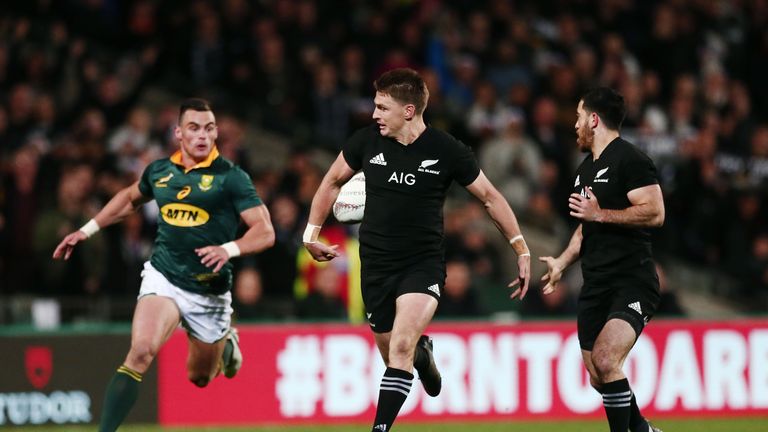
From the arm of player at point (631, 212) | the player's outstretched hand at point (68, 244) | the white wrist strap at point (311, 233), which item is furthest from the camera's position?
the player's outstretched hand at point (68, 244)

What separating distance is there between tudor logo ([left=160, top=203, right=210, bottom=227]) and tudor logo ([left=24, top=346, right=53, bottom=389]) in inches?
159

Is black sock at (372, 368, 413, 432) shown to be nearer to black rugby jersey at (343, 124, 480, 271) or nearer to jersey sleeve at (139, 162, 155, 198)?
black rugby jersey at (343, 124, 480, 271)

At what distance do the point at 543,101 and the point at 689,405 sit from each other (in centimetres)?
581

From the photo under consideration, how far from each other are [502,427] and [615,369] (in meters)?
4.53

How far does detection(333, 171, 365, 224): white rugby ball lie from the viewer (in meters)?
10.2

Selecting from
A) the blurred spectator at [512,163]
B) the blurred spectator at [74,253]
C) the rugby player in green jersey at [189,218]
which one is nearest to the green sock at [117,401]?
the rugby player in green jersey at [189,218]

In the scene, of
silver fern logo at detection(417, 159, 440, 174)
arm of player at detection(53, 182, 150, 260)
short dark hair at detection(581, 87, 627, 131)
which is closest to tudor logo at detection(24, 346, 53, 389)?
arm of player at detection(53, 182, 150, 260)

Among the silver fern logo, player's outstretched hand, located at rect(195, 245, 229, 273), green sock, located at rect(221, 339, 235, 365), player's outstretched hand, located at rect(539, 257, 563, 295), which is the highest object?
the silver fern logo

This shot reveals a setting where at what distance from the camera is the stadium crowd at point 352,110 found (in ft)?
50.5

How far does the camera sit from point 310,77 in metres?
19.1

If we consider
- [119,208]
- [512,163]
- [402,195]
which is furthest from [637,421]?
[512,163]

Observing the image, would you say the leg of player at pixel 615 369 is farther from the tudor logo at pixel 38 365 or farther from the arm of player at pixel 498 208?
the tudor logo at pixel 38 365

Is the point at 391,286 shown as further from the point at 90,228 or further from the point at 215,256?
the point at 90,228

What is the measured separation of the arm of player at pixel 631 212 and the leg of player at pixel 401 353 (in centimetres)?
120
